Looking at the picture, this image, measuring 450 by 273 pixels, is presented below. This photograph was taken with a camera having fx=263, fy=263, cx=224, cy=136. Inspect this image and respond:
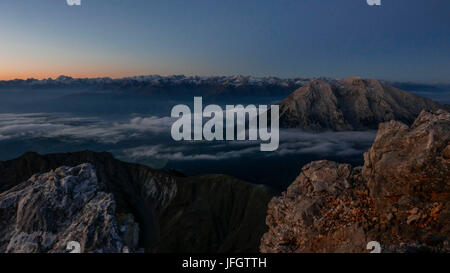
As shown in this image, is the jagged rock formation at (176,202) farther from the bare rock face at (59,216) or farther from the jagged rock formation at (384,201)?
the jagged rock formation at (384,201)

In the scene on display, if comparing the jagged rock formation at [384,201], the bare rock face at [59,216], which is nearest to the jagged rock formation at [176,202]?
the bare rock face at [59,216]

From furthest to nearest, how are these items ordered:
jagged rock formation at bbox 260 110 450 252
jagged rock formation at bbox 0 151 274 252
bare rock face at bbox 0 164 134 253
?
jagged rock formation at bbox 0 151 274 252 → bare rock face at bbox 0 164 134 253 → jagged rock formation at bbox 260 110 450 252

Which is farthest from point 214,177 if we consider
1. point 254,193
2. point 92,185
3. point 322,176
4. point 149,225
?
point 322,176

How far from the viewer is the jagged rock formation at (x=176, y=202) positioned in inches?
5187

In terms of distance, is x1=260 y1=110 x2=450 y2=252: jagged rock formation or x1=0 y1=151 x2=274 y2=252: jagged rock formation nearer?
x1=260 y1=110 x2=450 y2=252: jagged rock formation

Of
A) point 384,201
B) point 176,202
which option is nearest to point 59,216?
point 384,201

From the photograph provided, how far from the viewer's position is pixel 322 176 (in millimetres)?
18531

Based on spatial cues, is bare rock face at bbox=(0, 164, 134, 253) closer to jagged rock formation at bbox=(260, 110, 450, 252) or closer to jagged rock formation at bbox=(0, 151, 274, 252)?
jagged rock formation at bbox=(260, 110, 450, 252)

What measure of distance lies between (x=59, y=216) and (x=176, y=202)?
127 meters

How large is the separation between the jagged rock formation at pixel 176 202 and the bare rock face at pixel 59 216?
8727 centimetres

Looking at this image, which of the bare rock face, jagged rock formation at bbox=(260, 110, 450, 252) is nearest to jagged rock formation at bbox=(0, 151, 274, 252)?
the bare rock face

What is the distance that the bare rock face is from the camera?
32.7m

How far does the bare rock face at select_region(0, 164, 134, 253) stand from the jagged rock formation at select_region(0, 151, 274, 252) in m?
87.3
